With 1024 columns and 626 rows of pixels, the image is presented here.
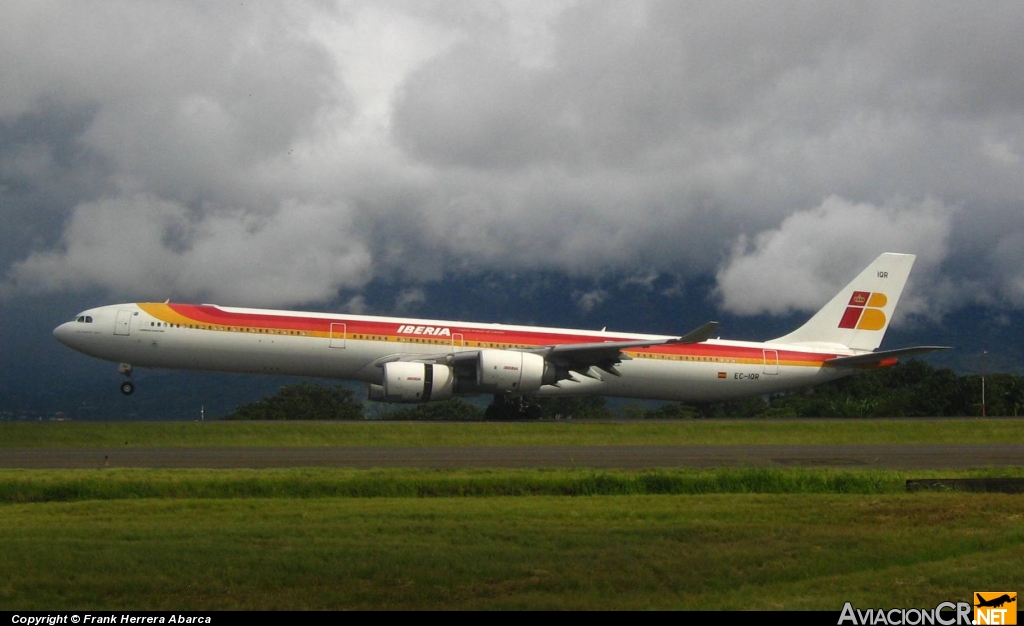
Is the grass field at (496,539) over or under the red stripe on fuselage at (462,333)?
under

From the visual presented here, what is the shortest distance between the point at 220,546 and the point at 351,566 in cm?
205

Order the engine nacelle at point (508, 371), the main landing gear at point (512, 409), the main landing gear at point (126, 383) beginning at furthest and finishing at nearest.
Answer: the main landing gear at point (512, 409) < the main landing gear at point (126, 383) < the engine nacelle at point (508, 371)

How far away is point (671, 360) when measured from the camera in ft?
131

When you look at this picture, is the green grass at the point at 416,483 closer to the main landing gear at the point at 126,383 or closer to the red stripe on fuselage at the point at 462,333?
the red stripe on fuselage at the point at 462,333

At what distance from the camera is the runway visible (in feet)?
77.2

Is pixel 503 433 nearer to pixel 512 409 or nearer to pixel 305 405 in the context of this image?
pixel 512 409

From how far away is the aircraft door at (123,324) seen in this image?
35562 mm

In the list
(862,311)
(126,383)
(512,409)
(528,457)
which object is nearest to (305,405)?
(126,383)

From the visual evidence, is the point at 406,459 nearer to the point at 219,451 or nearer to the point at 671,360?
the point at 219,451

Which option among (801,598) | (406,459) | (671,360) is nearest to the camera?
(801,598)

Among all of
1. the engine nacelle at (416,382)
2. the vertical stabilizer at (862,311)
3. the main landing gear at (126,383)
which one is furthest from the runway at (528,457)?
the vertical stabilizer at (862,311)

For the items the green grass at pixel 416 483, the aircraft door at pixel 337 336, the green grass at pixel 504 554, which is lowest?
the green grass at pixel 504 554

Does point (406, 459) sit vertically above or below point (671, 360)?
A: below

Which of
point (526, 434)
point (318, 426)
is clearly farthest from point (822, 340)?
point (318, 426)
